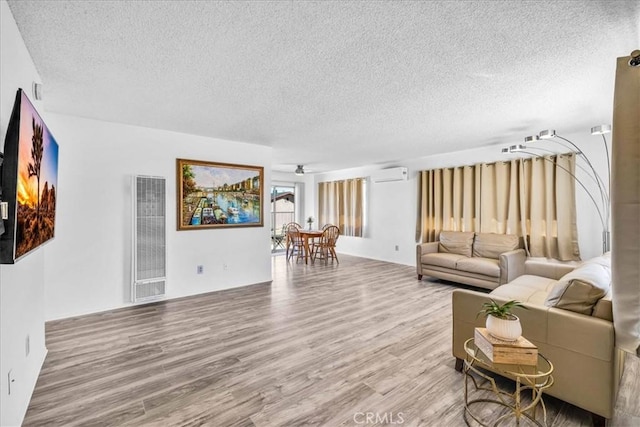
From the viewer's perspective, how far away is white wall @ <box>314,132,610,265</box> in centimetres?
400

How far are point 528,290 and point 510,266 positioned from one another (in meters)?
1.53

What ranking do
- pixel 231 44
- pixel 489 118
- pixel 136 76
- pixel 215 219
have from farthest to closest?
1. pixel 215 219
2. pixel 489 118
3. pixel 136 76
4. pixel 231 44

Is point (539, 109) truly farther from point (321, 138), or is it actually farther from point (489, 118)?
point (321, 138)

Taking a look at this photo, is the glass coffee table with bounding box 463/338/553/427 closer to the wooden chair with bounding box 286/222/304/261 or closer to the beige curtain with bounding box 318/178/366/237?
the wooden chair with bounding box 286/222/304/261

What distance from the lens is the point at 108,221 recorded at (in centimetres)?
357

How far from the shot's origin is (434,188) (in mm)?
5777

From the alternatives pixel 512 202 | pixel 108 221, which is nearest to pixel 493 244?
pixel 512 202

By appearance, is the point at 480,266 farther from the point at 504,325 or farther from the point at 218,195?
the point at 218,195

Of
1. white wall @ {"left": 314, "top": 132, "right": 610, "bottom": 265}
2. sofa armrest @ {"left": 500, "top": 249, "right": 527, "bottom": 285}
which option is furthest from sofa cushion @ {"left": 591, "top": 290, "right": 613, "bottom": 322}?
white wall @ {"left": 314, "top": 132, "right": 610, "bottom": 265}

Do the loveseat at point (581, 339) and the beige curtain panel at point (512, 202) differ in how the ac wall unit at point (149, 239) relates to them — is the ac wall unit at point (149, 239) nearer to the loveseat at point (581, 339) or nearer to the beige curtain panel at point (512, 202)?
the loveseat at point (581, 339)

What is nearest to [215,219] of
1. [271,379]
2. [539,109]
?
[271,379]

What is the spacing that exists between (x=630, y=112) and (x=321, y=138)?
335 cm

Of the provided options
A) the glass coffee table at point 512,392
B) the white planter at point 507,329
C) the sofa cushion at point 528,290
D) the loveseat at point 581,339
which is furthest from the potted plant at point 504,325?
the sofa cushion at point 528,290

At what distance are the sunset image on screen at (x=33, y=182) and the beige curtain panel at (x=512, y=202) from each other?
5.43 m
